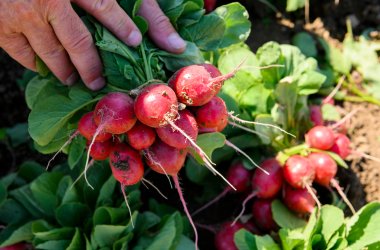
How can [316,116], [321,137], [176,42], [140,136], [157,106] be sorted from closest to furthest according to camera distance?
[157,106]
[140,136]
[176,42]
[321,137]
[316,116]

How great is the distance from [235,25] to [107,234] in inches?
37.9

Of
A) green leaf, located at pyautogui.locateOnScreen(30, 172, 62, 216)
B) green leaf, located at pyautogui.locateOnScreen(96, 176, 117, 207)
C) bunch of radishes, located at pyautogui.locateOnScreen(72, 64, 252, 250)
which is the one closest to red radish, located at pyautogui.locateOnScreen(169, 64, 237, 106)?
bunch of radishes, located at pyautogui.locateOnScreen(72, 64, 252, 250)

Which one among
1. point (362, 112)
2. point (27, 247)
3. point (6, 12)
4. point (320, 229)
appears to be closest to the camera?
point (6, 12)

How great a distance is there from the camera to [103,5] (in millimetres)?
1502

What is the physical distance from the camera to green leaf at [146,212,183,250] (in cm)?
183

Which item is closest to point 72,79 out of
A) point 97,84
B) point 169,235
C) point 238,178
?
point 97,84

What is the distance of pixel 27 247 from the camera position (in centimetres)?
205

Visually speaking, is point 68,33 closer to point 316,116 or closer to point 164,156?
point 164,156

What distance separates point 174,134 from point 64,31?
461 millimetres

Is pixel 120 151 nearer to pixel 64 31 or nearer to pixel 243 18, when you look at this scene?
pixel 64 31

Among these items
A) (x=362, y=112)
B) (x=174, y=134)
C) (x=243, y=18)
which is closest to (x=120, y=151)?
(x=174, y=134)

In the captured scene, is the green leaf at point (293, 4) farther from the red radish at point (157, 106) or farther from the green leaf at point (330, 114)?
the red radish at point (157, 106)

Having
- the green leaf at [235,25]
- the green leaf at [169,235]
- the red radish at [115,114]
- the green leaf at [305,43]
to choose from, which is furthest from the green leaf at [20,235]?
the green leaf at [305,43]

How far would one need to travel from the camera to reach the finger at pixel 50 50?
1474 millimetres
